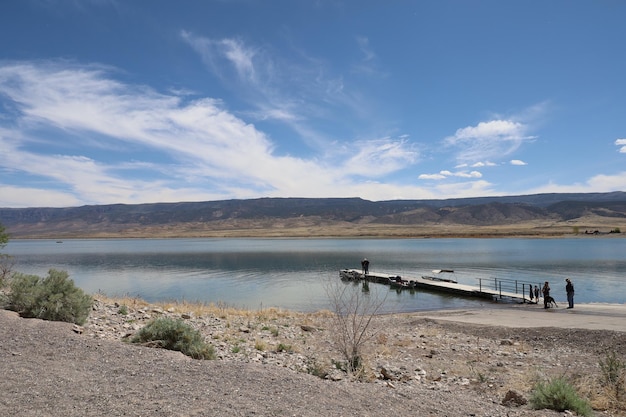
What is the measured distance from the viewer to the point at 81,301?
43.5ft

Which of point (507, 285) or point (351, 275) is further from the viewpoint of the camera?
point (351, 275)

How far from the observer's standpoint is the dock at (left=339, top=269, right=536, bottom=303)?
31047mm

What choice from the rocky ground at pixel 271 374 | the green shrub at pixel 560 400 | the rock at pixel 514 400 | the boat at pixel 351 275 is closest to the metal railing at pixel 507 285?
the boat at pixel 351 275

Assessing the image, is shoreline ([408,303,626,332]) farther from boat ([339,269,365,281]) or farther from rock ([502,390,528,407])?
boat ([339,269,365,281])

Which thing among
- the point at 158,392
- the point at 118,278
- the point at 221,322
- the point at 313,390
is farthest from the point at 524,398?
the point at 118,278

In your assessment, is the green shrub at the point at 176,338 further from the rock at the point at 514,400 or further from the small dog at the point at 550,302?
the small dog at the point at 550,302

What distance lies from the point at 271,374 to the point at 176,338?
3.20 meters

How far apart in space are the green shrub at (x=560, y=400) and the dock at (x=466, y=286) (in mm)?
22565

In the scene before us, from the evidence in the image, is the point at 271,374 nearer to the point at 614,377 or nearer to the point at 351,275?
the point at 614,377

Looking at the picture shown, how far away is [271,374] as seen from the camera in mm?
8359

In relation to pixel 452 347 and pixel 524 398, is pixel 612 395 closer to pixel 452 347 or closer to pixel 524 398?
pixel 524 398

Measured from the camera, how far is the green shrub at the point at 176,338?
10.1 metres

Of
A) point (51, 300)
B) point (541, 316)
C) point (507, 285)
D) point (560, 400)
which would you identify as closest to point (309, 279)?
point (507, 285)

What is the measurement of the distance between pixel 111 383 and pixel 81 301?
23.3ft
